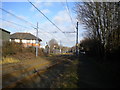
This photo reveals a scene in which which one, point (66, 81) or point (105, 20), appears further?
point (105, 20)

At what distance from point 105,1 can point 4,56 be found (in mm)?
18470

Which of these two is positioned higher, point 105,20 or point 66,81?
point 105,20

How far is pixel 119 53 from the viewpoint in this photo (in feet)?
49.2

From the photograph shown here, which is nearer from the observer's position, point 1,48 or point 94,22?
point 94,22

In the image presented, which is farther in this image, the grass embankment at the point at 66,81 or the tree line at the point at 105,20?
the tree line at the point at 105,20

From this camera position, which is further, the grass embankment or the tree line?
the tree line

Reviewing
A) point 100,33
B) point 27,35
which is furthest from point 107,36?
point 27,35

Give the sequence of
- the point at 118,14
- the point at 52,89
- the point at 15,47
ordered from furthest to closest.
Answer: the point at 15,47 → the point at 118,14 → the point at 52,89

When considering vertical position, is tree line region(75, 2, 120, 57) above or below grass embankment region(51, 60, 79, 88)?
above

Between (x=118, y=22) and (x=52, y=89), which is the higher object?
(x=118, y=22)

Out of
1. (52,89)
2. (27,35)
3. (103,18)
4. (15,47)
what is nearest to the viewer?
(52,89)

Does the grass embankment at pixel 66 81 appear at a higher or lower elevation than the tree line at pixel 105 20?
lower

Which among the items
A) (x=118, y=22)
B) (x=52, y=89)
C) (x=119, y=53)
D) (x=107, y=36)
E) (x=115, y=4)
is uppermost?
(x=115, y=4)

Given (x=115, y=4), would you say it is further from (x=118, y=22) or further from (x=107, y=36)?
(x=107, y=36)
